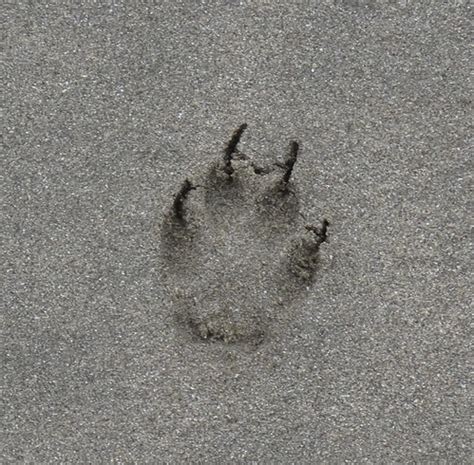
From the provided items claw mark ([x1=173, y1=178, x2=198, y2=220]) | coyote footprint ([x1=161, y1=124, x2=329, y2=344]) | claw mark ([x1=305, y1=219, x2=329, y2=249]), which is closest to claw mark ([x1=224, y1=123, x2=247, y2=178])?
coyote footprint ([x1=161, y1=124, x2=329, y2=344])

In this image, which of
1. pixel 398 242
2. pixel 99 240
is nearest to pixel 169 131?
Result: pixel 99 240

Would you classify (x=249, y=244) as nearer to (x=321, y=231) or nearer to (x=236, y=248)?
(x=236, y=248)

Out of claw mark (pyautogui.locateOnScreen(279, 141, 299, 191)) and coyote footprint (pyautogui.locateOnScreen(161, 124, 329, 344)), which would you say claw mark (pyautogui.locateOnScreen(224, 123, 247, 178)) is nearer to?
Result: coyote footprint (pyautogui.locateOnScreen(161, 124, 329, 344))

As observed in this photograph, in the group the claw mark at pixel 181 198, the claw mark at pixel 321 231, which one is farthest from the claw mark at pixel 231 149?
the claw mark at pixel 321 231

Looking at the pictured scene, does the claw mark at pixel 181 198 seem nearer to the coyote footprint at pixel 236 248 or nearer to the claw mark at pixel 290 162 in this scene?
the coyote footprint at pixel 236 248

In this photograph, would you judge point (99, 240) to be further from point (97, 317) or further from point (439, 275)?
point (439, 275)

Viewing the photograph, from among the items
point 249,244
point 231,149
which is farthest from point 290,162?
point 249,244
